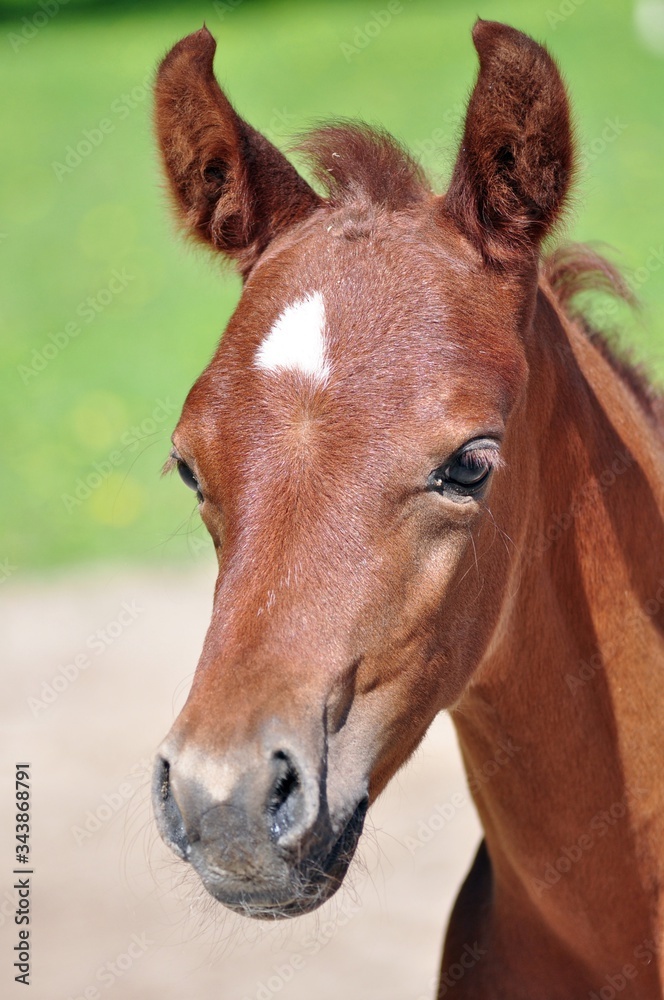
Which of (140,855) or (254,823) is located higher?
(254,823)

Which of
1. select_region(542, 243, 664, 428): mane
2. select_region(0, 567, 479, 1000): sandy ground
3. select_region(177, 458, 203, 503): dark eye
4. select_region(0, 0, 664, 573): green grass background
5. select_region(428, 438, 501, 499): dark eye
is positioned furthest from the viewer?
select_region(0, 0, 664, 573): green grass background

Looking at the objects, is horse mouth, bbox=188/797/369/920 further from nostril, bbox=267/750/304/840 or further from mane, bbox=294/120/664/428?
mane, bbox=294/120/664/428

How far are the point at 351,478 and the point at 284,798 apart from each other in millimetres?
641

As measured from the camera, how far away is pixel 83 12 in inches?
814

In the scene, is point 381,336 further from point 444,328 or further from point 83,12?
point 83,12

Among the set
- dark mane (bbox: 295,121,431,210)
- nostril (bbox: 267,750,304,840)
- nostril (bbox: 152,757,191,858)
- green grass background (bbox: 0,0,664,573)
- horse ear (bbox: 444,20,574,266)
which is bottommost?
green grass background (bbox: 0,0,664,573)

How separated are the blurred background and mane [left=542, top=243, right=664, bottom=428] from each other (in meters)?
0.20

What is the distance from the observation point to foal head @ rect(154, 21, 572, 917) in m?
1.96

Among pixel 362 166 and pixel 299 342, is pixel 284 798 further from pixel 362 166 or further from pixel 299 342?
pixel 362 166

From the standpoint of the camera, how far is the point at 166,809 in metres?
2.01

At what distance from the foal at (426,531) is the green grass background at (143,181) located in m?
5.14

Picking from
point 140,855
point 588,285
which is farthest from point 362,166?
point 140,855

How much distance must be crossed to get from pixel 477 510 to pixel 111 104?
17.3 m

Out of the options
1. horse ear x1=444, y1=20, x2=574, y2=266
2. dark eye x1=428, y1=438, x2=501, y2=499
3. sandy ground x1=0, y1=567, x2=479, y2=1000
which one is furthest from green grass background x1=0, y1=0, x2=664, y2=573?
dark eye x1=428, y1=438, x2=501, y2=499
